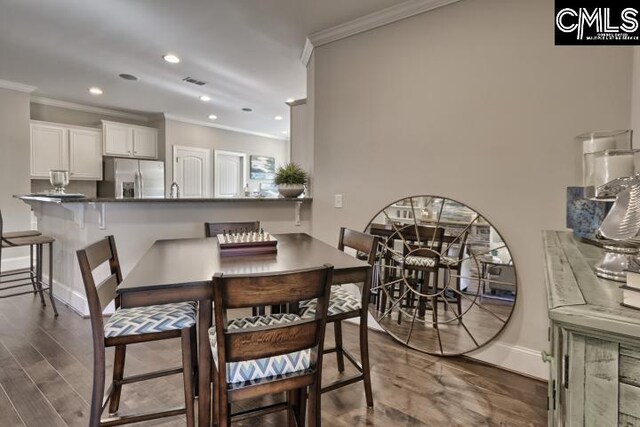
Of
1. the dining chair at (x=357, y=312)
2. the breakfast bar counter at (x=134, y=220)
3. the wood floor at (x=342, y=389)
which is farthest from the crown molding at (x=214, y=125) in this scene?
the dining chair at (x=357, y=312)

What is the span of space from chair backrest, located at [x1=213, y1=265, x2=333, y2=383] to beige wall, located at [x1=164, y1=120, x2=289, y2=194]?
611 cm

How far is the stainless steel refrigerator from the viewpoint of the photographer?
5.77 metres

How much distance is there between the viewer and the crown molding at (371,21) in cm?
257

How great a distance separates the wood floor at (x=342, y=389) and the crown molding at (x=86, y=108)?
4302mm

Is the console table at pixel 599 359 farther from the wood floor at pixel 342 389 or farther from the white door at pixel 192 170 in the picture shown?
the white door at pixel 192 170

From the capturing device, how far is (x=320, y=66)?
10.6 ft

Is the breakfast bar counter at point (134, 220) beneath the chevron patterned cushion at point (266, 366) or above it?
above

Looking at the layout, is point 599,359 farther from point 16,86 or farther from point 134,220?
point 16,86

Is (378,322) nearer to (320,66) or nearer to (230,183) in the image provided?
(320,66)

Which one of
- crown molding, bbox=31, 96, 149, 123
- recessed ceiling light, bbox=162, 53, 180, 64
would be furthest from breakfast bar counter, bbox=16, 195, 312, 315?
crown molding, bbox=31, 96, 149, 123

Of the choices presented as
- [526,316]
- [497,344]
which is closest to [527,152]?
[526,316]

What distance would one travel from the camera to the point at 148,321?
1525 millimetres

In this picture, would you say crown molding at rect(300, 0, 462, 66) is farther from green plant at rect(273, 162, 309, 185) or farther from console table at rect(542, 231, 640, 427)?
console table at rect(542, 231, 640, 427)

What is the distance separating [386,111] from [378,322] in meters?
1.75
